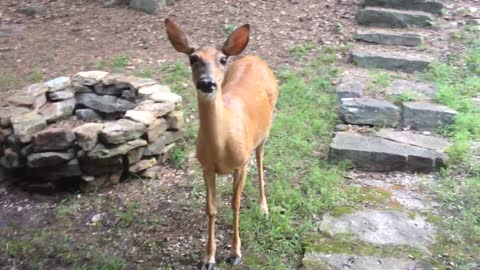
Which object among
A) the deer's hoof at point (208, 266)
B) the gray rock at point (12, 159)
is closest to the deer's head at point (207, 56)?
the deer's hoof at point (208, 266)

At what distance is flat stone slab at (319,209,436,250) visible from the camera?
3.99 metres

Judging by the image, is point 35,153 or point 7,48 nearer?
point 35,153

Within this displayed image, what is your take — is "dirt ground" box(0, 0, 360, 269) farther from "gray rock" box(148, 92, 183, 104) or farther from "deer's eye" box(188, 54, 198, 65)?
"deer's eye" box(188, 54, 198, 65)

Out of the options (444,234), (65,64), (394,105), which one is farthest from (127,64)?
(444,234)

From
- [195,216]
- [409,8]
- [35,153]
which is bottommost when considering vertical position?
[195,216]

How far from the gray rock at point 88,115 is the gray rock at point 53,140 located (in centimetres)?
89

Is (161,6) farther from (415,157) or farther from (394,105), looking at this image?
(415,157)

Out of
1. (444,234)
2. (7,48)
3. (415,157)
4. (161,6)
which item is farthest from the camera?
(161,6)

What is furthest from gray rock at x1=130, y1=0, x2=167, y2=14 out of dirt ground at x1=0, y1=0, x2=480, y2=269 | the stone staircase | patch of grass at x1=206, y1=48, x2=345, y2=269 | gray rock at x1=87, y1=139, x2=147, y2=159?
gray rock at x1=87, y1=139, x2=147, y2=159

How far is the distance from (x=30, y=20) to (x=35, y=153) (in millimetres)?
4675

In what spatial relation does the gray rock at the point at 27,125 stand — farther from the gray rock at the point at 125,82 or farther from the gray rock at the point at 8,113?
the gray rock at the point at 125,82

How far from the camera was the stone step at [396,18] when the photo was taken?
7.63 m

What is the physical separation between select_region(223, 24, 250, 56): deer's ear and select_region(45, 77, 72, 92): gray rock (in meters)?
2.52

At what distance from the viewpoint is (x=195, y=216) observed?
443 cm
